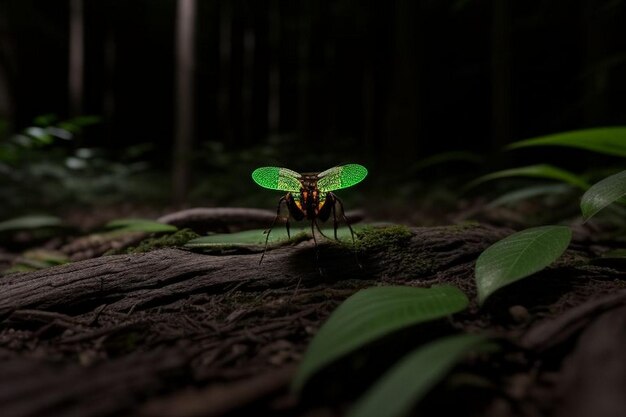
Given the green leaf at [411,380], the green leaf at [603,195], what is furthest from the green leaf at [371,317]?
the green leaf at [603,195]

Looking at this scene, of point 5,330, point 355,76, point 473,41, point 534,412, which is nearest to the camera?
point 534,412

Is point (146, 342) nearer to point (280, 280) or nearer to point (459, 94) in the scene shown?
point (280, 280)

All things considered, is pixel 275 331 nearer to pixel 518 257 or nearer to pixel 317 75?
pixel 518 257

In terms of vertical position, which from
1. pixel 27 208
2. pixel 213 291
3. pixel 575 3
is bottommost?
pixel 213 291

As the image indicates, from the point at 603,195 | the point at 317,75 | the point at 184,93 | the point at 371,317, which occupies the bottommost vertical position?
the point at 371,317

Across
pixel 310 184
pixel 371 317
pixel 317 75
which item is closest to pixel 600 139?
pixel 310 184

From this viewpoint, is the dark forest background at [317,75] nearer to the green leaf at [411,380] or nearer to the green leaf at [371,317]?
the green leaf at [371,317]

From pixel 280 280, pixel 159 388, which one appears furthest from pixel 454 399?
pixel 280 280
